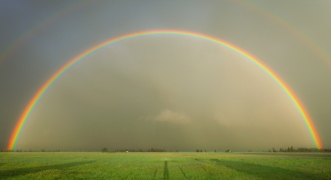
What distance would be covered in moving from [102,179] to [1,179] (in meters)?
13.9

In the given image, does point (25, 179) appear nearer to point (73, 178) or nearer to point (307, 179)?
point (73, 178)

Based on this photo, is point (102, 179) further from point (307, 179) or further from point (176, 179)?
point (307, 179)

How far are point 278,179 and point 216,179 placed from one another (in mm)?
8786

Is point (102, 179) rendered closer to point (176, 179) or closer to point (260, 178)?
point (176, 179)

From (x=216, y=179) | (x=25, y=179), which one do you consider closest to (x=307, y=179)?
(x=216, y=179)

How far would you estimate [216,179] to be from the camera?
88.3 feet

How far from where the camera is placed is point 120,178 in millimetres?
27766

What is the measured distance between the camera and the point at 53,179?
27.1 m

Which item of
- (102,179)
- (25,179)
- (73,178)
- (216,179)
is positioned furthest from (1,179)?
(216,179)

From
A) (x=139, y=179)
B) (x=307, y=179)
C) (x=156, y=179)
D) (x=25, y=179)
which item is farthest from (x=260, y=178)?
(x=25, y=179)

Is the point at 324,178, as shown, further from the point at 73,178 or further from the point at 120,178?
the point at 73,178

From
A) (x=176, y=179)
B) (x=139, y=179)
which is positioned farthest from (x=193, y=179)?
(x=139, y=179)

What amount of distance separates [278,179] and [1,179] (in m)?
38.5

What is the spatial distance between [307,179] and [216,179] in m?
12.6
